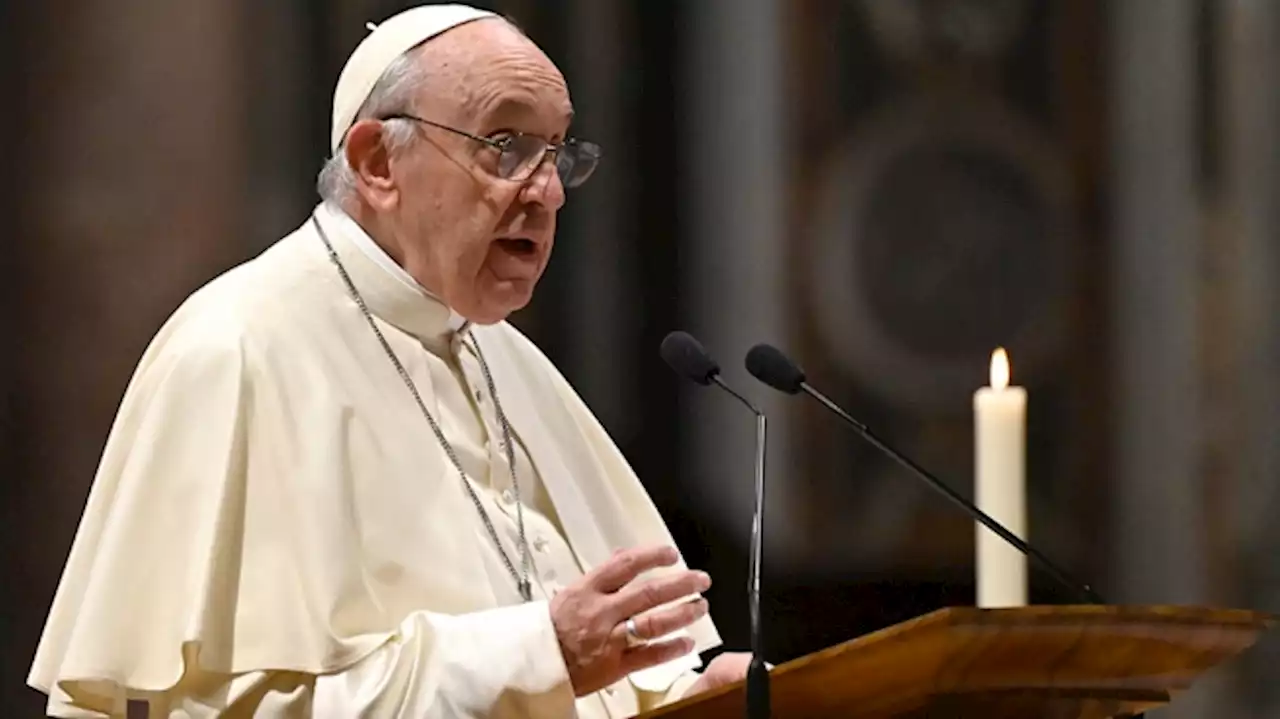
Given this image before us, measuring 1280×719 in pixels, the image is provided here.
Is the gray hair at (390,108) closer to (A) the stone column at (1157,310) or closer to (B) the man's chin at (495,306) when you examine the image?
(B) the man's chin at (495,306)

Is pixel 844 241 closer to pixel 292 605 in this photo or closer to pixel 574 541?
pixel 574 541

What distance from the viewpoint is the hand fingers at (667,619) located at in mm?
2680

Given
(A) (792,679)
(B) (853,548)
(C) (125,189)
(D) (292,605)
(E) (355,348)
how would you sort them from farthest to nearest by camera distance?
(B) (853,548) < (C) (125,189) < (E) (355,348) < (D) (292,605) < (A) (792,679)

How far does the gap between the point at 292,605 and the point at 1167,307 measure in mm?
2830

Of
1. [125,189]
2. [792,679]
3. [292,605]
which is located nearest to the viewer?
[792,679]

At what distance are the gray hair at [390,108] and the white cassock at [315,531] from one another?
0.06 metres

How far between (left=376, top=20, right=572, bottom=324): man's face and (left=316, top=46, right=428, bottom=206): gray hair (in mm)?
25

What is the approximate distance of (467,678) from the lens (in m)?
2.82

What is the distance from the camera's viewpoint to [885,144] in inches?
194

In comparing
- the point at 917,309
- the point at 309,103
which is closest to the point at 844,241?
the point at 917,309

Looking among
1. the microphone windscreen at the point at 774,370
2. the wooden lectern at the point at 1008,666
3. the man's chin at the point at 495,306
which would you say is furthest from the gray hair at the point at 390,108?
the wooden lectern at the point at 1008,666

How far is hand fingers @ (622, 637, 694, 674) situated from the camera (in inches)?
109

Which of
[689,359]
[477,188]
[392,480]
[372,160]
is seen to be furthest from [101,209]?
[689,359]

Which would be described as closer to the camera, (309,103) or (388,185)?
(388,185)
